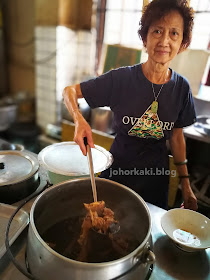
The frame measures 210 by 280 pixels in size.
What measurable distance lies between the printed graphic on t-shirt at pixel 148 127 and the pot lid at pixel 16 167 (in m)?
0.58

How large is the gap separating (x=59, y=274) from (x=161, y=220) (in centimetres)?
50

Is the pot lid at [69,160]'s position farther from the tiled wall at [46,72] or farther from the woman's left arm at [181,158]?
the tiled wall at [46,72]

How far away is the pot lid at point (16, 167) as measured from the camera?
1.05m

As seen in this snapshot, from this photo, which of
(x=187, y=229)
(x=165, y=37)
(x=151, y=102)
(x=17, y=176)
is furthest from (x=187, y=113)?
(x=17, y=176)

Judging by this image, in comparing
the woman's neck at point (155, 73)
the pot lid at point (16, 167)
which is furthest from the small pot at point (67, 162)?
the woman's neck at point (155, 73)

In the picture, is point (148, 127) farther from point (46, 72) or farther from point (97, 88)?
point (46, 72)

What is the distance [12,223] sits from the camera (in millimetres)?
917

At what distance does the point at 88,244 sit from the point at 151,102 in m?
0.82

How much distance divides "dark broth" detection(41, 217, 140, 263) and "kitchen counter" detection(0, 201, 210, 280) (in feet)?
0.31

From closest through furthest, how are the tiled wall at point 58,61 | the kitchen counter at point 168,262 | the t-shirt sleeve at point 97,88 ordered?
1. the kitchen counter at point 168,262
2. the t-shirt sleeve at point 97,88
3. the tiled wall at point 58,61

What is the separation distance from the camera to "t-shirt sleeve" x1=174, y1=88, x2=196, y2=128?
1.35 meters

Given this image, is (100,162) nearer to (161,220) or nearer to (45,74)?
(161,220)

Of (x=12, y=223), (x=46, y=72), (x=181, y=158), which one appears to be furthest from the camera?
(x=46, y=72)

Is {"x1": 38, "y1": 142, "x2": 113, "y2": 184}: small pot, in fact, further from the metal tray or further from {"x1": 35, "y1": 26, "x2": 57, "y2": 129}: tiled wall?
{"x1": 35, "y1": 26, "x2": 57, "y2": 129}: tiled wall
